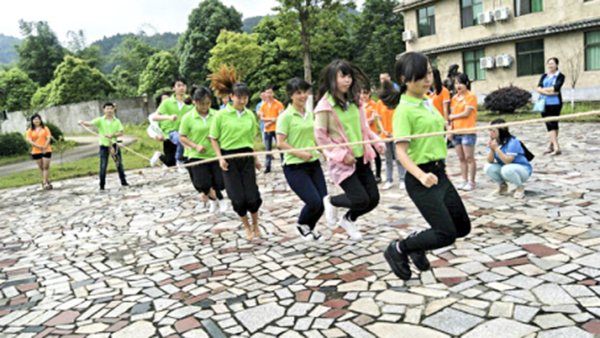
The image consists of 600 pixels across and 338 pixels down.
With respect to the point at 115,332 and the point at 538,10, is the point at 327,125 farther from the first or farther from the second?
the point at 538,10

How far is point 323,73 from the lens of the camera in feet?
16.8

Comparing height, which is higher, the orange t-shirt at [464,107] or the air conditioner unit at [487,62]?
the air conditioner unit at [487,62]

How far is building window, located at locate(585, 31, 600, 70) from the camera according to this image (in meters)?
22.3

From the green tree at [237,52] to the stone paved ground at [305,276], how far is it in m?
28.9

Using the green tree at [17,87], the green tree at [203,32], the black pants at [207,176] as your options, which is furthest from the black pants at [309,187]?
the green tree at [17,87]

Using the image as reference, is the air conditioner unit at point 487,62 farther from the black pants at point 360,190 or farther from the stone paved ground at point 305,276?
the black pants at point 360,190

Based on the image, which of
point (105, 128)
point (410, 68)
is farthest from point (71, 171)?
point (410, 68)

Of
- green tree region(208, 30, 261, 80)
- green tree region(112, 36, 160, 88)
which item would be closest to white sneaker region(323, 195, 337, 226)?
green tree region(208, 30, 261, 80)

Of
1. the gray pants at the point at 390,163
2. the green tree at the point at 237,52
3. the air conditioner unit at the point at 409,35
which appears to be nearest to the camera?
Result: the gray pants at the point at 390,163

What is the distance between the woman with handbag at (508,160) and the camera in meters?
6.99

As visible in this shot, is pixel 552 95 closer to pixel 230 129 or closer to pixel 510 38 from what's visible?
pixel 230 129

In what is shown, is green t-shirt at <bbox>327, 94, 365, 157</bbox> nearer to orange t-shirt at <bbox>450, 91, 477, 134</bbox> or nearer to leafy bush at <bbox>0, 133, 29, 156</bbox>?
orange t-shirt at <bbox>450, 91, 477, 134</bbox>

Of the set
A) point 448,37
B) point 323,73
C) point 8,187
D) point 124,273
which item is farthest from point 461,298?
point 448,37

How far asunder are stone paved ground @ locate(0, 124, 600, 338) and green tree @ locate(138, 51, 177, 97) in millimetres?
48407
